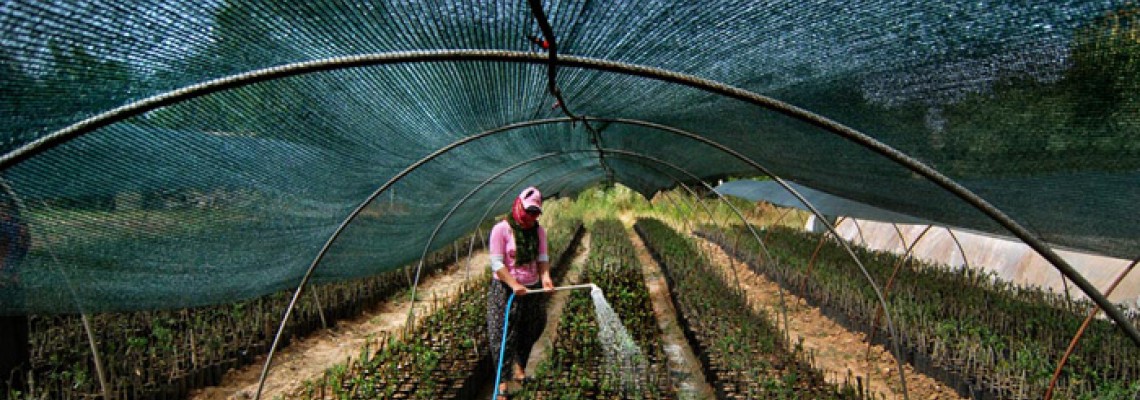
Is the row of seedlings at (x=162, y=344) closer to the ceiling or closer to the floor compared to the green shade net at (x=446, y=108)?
closer to the floor

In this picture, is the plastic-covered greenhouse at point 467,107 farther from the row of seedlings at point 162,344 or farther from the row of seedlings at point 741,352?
the row of seedlings at point 741,352

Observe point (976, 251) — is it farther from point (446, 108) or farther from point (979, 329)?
point (446, 108)

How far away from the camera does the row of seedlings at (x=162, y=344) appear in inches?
171

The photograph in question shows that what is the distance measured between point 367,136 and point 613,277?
5.10m

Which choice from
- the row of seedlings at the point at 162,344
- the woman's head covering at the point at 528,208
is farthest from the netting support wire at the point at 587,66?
the row of seedlings at the point at 162,344

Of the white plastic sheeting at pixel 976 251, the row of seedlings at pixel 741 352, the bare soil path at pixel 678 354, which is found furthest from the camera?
the white plastic sheeting at pixel 976 251

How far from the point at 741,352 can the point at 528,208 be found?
216cm

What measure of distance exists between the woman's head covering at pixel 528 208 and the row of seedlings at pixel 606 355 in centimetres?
85

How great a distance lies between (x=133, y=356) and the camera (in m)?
→ 4.82

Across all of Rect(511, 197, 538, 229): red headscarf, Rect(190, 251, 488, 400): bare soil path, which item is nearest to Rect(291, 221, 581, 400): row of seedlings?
Rect(190, 251, 488, 400): bare soil path

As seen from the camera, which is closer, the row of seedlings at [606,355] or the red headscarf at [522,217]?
the red headscarf at [522,217]

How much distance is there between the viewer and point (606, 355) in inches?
213

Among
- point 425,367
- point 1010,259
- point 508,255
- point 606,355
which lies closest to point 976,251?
point 1010,259

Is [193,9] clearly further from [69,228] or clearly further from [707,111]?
[707,111]
